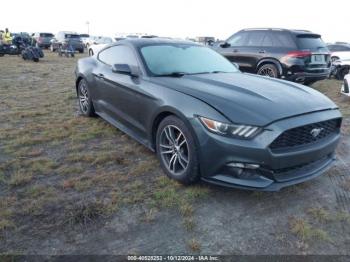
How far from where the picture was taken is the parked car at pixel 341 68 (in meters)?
12.5

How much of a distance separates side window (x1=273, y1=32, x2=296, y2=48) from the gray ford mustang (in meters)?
5.00

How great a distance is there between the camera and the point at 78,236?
272cm

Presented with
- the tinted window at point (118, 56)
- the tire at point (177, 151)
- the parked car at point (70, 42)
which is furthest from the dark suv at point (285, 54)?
the parked car at point (70, 42)

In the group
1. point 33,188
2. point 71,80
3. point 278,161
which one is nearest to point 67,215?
point 33,188

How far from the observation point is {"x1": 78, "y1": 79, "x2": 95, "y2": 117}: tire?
5.83 meters

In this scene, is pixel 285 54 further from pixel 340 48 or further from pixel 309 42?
pixel 340 48

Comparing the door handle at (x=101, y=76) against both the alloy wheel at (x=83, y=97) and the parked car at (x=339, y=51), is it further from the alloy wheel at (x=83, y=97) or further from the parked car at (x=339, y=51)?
the parked car at (x=339, y=51)

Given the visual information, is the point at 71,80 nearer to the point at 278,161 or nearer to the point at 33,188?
the point at 33,188

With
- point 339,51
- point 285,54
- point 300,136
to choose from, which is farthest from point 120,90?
point 339,51

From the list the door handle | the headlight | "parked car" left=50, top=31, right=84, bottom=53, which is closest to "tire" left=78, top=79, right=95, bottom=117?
the door handle

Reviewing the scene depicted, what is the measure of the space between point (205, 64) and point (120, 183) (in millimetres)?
2101

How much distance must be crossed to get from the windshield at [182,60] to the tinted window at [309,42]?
4822mm

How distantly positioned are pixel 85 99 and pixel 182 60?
238cm

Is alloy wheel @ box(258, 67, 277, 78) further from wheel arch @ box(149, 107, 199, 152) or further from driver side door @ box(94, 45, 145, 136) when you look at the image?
wheel arch @ box(149, 107, 199, 152)
